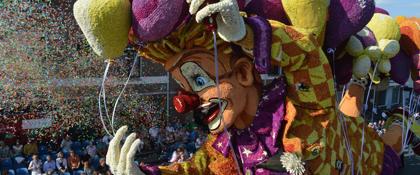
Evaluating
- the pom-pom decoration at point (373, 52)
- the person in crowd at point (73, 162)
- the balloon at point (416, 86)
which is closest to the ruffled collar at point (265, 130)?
the pom-pom decoration at point (373, 52)

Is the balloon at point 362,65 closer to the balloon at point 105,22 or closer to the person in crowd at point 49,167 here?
the balloon at point 105,22

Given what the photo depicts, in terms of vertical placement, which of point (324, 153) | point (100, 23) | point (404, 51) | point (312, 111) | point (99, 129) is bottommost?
point (99, 129)

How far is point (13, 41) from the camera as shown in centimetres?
736

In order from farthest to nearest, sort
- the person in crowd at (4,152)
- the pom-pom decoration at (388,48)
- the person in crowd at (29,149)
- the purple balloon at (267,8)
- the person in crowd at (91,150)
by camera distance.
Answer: the person in crowd at (29,149) → the person in crowd at (91,150) → the person in crowd at (4,152) → the pom-pom decoration at (388,48) → the purple balloon at (267,8)

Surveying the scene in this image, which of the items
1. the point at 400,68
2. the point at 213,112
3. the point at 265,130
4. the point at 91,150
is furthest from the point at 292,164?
the point at 91,150

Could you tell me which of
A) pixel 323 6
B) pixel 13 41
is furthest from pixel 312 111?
pixel 13 41

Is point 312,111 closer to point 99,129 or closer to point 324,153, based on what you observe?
point 324,153

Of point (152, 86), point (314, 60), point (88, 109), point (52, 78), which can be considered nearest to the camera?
point (314, 60)

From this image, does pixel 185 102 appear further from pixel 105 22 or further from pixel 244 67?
pixel 105 22

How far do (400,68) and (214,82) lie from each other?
183cm

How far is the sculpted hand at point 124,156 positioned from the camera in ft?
8.82

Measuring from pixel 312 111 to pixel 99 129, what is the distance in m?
7.15

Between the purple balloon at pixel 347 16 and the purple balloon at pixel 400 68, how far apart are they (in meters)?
1.00

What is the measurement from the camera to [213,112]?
9.58 feet
